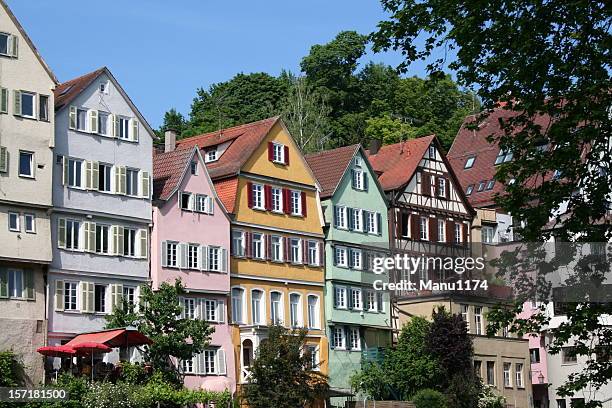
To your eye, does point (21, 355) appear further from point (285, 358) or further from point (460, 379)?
point (460, 379)

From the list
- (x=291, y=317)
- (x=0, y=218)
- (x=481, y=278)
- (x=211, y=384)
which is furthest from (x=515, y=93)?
(x=481, y=278)

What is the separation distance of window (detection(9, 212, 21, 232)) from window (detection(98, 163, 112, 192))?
15.6 feet

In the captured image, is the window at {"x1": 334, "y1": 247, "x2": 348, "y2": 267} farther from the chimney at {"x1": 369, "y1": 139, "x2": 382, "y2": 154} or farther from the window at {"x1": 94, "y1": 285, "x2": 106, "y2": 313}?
the window at {"x1": 94, "y1": 285, "x2": 106, "y2": 313}

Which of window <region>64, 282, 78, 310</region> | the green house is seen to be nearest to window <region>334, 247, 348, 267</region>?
the green house

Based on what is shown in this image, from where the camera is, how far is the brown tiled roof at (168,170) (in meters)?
56.9

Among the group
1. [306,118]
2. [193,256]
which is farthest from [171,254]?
[306,118]

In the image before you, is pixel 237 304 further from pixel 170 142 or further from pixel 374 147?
pixel 374 147

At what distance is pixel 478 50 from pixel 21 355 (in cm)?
2994

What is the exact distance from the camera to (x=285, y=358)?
179ft

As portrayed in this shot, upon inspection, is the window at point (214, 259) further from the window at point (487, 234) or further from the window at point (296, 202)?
the window at point (487, 234)

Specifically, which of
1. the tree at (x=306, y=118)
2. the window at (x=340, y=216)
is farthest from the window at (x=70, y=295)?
the tree at (x=306, y=118)

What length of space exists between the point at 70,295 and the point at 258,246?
40.3 ft

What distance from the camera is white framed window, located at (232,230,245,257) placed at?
5975 cm

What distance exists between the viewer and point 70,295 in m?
51.6
